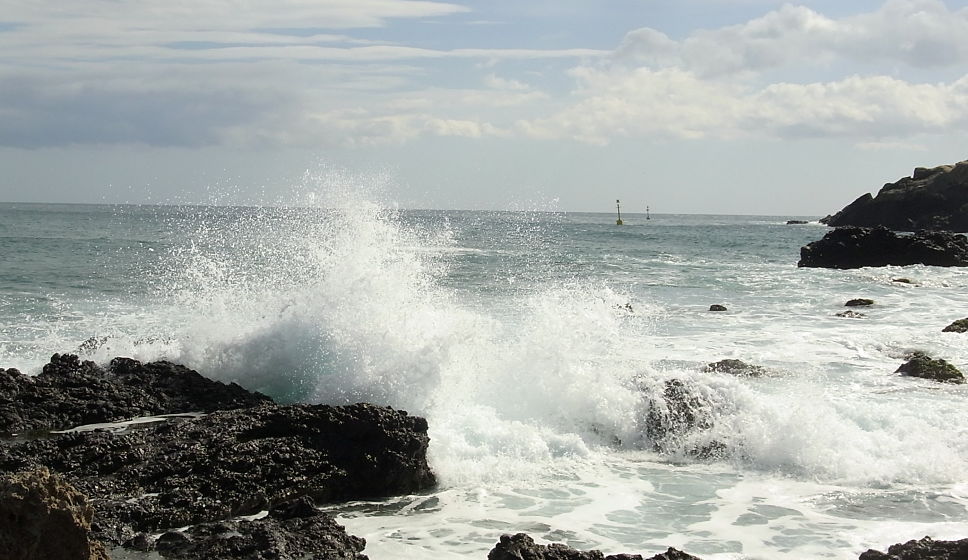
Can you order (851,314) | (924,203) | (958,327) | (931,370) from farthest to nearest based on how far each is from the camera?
(924,203) → (851,314) → (958,327) → (931,370)

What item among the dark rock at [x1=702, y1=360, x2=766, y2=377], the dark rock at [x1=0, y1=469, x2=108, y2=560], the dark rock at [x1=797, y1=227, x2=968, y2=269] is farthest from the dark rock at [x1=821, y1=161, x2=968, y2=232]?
the dark rock at [x1=0, y1=469, x2=108, y2=560]

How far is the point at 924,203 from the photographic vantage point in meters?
66.4

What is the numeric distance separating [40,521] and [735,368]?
1017 centimetres

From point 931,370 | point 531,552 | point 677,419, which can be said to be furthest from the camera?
point 931,370

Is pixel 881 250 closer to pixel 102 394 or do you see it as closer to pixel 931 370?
pixel 931 370

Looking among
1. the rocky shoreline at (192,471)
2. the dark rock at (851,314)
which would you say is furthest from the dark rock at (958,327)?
the rocky shoreline at (192,471)

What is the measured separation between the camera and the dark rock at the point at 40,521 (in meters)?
4.11

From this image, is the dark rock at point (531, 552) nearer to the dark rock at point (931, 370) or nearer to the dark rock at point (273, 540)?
the dark rock at point (273, 540)

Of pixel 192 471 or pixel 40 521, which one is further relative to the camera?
pixel 192 471

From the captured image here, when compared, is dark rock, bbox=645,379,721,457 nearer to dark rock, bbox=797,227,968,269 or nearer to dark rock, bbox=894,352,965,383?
dark rock, bbox=894,352,965,383

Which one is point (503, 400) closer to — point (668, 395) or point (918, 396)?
point (668, 395)

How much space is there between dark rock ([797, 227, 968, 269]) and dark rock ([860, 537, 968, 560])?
32795mm

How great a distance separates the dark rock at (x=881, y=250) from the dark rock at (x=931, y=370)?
24.8m

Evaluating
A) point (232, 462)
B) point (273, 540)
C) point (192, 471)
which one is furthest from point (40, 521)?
point (232, 462)
